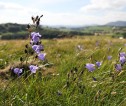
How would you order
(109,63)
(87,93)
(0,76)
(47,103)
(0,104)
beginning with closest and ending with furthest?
(0,104), (47,103), (87,93), (0,76), (109,63)

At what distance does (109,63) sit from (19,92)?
236cm

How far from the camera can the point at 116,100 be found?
3854mm

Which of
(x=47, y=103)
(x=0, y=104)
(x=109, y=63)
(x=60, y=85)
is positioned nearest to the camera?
(x=0, y=104)

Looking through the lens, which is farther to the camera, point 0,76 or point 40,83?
point 0,76

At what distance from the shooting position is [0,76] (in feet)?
17.2

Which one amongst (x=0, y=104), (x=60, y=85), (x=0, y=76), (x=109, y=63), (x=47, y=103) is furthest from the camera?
(x=109, y=63)

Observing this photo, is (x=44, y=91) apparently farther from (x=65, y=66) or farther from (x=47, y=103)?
(x=65, y=66)

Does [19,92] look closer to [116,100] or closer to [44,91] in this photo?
[44,91]

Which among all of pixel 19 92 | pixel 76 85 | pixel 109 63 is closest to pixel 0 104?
pixel 19 92

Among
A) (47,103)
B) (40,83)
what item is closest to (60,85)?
(40,83)

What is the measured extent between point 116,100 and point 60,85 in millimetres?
799

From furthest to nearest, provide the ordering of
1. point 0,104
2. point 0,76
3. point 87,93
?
point 0,76 < point 87,93 < point 0,104

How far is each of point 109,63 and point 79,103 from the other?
227cm

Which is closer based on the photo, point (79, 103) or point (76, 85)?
point (79, 103)
